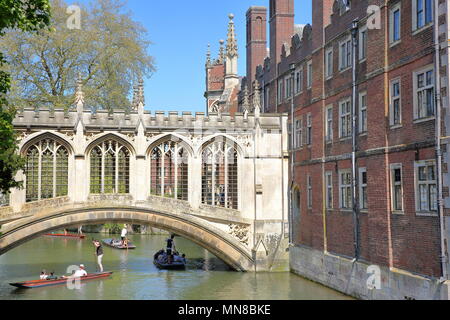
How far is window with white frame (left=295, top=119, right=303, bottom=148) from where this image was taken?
2449 centimetres

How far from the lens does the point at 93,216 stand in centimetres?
2339

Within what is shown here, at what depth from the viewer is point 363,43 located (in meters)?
19.0

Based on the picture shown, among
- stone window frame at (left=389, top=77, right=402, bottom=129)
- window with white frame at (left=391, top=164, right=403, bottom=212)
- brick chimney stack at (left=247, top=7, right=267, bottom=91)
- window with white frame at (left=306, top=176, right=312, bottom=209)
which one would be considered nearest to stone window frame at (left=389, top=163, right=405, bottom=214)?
window with white frame at (left=391, top=164, right=403, bottom=212)

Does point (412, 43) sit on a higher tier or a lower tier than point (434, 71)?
higher

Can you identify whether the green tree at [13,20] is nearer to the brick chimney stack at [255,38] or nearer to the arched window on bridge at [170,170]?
the arched window on bridge at [170,170]

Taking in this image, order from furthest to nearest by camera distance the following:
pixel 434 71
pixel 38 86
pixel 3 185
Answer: pixel 38 86, pixel 3 185, pixel 434 71

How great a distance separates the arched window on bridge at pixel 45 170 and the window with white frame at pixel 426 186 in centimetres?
1336

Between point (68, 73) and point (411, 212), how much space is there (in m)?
22.0

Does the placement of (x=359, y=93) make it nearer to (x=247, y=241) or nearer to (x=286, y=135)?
(x=286, y=135)

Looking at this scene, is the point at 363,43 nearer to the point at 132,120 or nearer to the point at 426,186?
the point at 426,186

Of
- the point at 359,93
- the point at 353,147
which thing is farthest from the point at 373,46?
the point at 353,147

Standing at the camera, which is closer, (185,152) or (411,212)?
(411,212)

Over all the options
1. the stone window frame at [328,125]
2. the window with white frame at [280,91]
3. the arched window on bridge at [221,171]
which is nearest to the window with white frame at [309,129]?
the stone window frame at [328,125]

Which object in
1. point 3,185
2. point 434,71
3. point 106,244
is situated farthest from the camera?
point 106,244
